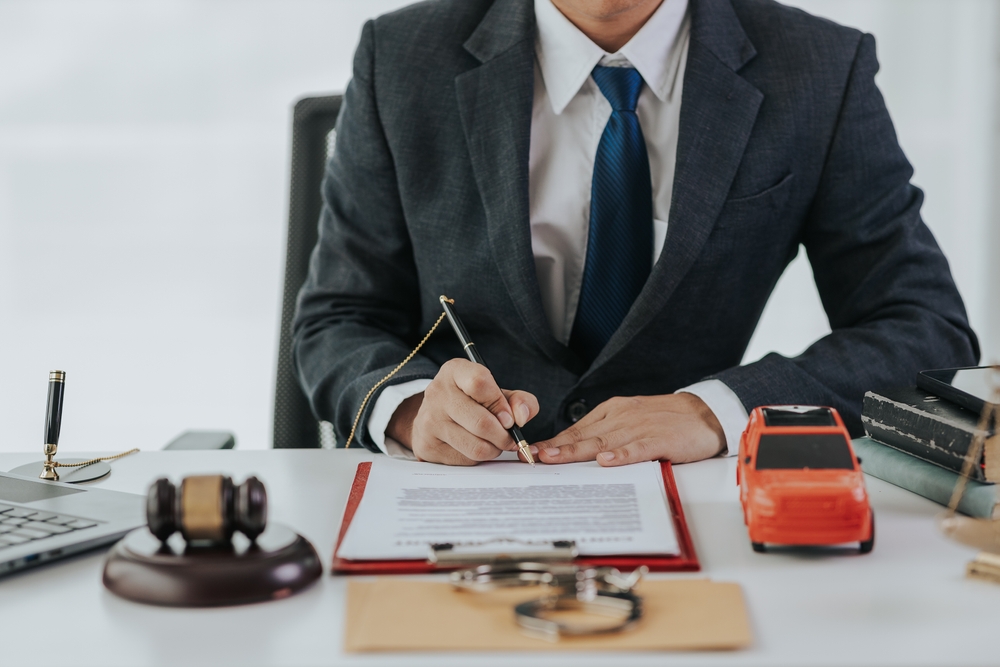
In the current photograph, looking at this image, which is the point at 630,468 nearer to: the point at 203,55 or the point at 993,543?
the point at 993,543

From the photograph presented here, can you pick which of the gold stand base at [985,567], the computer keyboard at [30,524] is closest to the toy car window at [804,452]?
the gold stand base at [985,567]

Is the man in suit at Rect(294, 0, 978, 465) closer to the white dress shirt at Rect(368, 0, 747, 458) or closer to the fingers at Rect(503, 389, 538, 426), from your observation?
the white dress shirt at Rect(368, 0, 747, 458)

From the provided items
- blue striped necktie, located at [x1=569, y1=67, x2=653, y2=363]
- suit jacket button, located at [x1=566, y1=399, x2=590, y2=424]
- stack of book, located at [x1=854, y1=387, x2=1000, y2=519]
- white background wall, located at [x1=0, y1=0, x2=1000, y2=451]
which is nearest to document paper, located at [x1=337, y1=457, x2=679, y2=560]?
stack of book, located at [x1=854, y1=387, x2=1000, y2=519]

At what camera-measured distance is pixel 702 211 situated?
4.14ft

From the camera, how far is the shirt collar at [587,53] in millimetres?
1346

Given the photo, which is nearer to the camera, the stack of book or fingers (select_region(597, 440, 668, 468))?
the stack of book

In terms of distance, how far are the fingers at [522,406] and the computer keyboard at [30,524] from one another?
0.41 meters

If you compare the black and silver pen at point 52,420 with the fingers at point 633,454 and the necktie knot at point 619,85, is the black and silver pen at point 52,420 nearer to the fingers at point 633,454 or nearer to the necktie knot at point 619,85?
the fingers at point 633,454

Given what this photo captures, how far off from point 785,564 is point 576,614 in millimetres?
196

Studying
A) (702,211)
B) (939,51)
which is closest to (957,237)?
(939,51)

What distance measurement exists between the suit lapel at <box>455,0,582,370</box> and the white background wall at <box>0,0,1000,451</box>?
1.26 meters

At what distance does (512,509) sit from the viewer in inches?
30.4

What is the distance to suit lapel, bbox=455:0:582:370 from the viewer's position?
1.27 metres

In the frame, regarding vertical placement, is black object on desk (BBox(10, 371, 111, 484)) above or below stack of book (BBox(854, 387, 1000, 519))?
below
